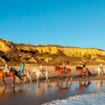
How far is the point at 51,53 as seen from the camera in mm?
119562

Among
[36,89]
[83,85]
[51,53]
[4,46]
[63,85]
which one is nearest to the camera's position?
[36,89]

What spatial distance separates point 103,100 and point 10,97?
593 centimetres

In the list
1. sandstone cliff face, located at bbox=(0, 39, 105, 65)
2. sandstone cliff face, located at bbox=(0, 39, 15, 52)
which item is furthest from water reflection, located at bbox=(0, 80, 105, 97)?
sandstone cliff face, located at bbox=(0, 39, 15, 52)

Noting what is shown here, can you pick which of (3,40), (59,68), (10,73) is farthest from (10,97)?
(3,40)

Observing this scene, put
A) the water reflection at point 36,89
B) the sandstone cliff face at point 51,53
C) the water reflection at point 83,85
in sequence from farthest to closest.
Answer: the sandstone cliff face at point 51,53
the water reflection at point 83,85
the water reflection at point 36,89

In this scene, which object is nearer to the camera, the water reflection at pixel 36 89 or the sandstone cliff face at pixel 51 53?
the water reflection at pixel 36 89

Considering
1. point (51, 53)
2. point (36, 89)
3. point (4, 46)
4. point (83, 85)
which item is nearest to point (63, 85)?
point (83, 85)

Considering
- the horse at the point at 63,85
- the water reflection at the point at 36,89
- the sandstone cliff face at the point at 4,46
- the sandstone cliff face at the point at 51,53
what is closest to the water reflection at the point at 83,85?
the water reflection at the point at 36,89

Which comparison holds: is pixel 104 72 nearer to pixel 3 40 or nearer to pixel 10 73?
pixel 10 73

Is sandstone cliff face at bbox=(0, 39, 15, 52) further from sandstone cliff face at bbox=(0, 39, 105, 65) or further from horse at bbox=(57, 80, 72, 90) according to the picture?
horse at bbox=(57, 80, 72, 90)

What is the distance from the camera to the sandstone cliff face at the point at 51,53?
97875 mm

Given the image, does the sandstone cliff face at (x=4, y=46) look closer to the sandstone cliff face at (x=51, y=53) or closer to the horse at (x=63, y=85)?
the sandstone cliff face at (x=51, y=53)

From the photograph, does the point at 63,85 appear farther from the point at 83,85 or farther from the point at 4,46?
the point at 4,46

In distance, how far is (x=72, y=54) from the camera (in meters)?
131
